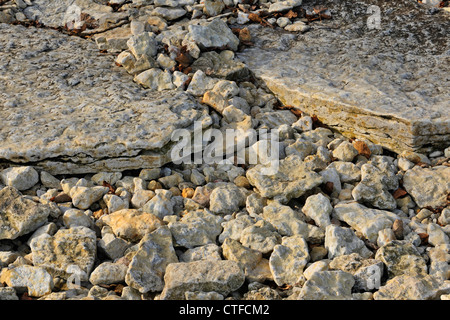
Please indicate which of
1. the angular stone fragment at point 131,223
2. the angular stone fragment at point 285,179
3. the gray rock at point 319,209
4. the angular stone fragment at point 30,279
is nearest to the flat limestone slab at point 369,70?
the angular stone fragment at point 285,179

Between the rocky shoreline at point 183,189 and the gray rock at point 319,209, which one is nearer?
the rocky shoreline at point 183,189

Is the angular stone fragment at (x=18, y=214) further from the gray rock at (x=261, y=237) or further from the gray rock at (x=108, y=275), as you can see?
the gray rock at (x=261, y=237)

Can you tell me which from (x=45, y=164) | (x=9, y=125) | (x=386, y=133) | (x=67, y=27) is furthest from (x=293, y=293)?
(x=67, y=27)

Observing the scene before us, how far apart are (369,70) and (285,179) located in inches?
→ 59.0

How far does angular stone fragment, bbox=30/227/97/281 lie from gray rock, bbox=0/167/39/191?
59 centimetres

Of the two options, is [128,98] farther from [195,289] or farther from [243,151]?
[195,289]

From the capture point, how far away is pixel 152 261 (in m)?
2.72

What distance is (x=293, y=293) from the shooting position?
2.57 meters

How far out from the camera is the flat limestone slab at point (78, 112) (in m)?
3.49

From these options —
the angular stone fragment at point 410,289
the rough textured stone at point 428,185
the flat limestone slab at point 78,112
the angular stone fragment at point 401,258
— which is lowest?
the rough textured stone at point 428,185

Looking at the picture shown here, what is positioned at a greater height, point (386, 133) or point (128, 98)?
point (128, 98)

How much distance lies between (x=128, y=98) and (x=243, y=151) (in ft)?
3.39

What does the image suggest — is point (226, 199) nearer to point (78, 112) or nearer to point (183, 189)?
point (183, 189)

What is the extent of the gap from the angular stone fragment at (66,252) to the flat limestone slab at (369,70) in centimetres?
207
